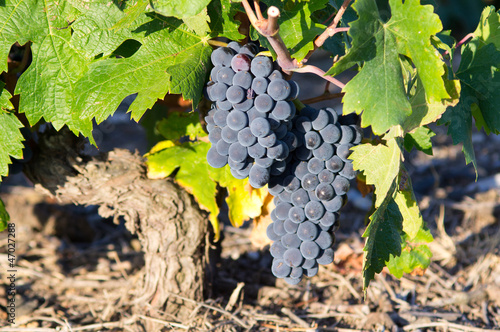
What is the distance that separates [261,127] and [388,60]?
14.0 inches

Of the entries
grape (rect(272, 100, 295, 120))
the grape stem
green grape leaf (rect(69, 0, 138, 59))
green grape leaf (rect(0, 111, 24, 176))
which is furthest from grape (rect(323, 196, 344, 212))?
green grape leaf (rect(0, 111, 24, 176))

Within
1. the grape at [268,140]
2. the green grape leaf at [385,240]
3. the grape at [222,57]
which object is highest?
the grape at [222,57]

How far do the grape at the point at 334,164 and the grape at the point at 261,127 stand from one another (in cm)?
24

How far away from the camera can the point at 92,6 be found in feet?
3.82

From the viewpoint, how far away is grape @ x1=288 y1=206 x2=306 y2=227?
4.15 ft

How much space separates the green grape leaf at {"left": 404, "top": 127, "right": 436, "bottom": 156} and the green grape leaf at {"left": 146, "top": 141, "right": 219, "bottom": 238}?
0.68 metres

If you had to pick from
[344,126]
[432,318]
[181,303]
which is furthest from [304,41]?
[432,318]

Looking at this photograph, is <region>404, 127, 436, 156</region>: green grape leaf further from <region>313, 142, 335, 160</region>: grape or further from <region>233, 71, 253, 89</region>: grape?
<region>233, 71, 253, 89</region>: grape

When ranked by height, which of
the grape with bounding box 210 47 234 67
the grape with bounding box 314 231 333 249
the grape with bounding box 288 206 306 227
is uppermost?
the grape with bounding box 210 47 234 67

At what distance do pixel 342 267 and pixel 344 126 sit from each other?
3.80 feet

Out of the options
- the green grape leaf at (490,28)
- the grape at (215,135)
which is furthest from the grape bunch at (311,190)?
the green grape leaf at (490,28)

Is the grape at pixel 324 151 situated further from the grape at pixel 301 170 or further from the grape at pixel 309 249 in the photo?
the grape at pixel 309 249

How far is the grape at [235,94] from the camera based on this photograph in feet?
3.60

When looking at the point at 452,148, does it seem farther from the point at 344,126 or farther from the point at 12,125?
the point at 12,125
